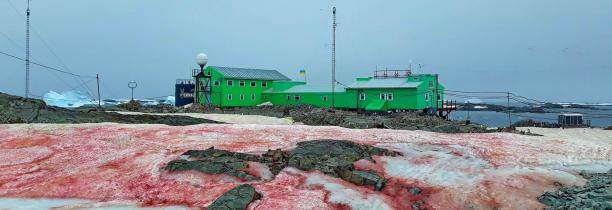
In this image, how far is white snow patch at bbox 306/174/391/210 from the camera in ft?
41.0

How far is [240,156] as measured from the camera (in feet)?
54.4

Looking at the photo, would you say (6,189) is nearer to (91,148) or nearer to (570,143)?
(91,148)

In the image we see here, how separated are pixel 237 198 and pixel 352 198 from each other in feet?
9.92

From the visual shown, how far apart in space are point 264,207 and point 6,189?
863 cm

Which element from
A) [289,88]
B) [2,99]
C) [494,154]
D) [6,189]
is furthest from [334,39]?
[6,189]

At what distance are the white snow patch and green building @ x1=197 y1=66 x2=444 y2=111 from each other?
137 feet

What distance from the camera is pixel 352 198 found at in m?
12.8

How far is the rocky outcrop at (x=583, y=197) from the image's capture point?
12.7 metres

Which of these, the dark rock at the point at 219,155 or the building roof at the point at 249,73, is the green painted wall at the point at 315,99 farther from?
the dark rock at the point at 219,155

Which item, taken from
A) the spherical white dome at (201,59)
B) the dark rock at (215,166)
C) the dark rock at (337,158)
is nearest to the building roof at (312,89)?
the spherical white dome at (201,59)

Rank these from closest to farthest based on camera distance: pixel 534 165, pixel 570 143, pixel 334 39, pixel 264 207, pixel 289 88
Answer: pixel 264 207, pixel 534 165, pixel 570 143, pixel 334 39, pixel 289 88

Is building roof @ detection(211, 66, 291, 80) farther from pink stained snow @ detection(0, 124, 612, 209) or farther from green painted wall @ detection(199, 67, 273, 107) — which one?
pink stained snow @ detection(0, 124, 612, 209)

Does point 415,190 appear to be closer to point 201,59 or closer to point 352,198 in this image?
point 352,198

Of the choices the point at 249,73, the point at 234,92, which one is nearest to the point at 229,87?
the point at 234,92
